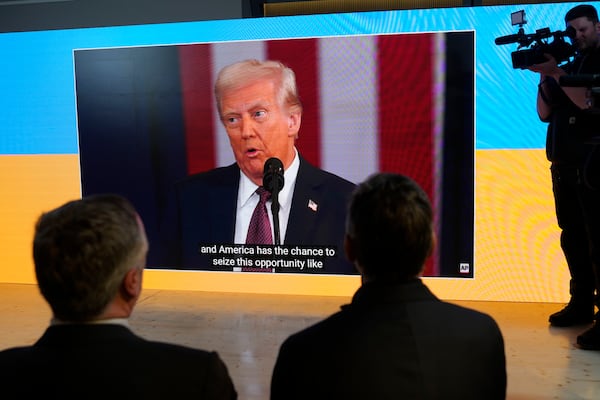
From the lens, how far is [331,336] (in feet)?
3.85

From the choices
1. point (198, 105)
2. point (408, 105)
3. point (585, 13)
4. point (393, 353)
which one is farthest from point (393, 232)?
point (198, 105)

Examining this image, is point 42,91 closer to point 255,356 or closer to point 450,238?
point 255,356

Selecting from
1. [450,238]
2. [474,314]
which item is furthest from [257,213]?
[474,314]

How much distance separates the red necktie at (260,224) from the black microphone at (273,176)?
0.06 meters

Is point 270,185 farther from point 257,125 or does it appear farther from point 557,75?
point 557,75

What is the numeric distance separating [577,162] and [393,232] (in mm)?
2473

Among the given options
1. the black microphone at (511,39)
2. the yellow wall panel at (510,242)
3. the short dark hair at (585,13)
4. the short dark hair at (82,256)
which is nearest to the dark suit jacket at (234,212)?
the yellow wall panel at (510,242)

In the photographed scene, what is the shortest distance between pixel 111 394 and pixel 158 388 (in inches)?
3.0

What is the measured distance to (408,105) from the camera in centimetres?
414

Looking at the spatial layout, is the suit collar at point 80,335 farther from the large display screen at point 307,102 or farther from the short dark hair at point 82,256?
the large display screen at point 307,102

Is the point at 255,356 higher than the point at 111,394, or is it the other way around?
the point at 111,394

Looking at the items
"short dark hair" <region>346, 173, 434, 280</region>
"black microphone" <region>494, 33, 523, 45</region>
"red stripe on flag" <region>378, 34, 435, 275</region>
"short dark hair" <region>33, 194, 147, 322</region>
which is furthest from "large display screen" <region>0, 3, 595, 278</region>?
"short dark hair" <region>33, 194, 147, 322</region>

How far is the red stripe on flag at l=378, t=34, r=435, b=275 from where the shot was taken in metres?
4.11

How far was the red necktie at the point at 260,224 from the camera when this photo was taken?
4.35 m
